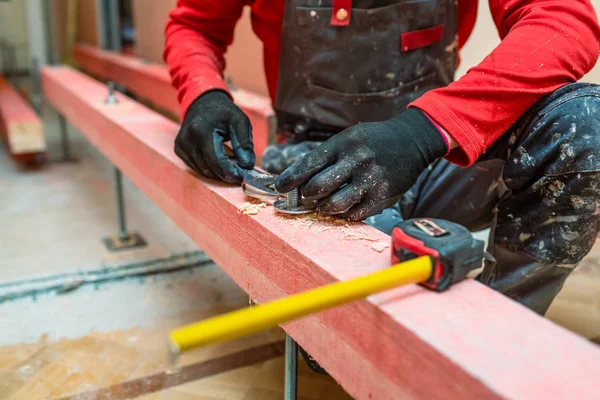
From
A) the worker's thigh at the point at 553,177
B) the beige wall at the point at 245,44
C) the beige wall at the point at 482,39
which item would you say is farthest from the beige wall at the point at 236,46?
the worker's thigh at the point at 553,177

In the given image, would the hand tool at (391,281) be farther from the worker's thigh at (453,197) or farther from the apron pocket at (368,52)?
the apron pocket at (368,52)

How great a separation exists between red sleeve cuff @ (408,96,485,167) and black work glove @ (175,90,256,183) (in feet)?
1.28

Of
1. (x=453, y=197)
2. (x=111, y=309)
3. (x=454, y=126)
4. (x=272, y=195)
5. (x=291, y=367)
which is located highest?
(x=454, y=126)

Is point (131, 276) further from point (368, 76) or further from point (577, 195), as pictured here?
point (577, 195)

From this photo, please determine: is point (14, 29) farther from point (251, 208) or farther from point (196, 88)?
point (251, 208)

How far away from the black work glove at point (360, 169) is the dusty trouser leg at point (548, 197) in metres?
0.26

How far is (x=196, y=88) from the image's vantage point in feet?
4.35

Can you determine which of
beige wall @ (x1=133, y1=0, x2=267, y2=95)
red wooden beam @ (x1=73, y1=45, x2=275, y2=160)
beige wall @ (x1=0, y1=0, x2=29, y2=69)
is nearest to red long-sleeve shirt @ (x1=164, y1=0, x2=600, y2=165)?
red wooden beam @ (x1=73, y1=45, x2=275, y2=160)

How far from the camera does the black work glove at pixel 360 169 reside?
90 centimetres

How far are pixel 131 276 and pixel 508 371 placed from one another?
59.9 inches

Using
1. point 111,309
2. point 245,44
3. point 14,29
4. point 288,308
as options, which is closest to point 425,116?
point 288,308

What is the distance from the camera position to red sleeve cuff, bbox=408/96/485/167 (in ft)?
3.20

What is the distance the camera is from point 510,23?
1248mm

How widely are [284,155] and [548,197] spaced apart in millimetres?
705
